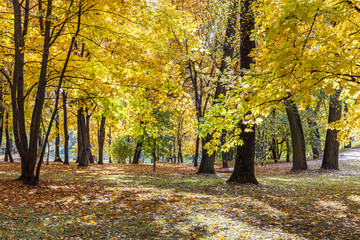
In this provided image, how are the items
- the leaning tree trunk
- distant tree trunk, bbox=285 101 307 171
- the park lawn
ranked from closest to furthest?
the park lawn
the leaning tree trunk
distant tree trunk, bbox=285 101 307 171

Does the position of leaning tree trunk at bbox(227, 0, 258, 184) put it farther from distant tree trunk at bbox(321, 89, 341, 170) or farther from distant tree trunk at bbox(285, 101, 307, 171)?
distant tree trunk at bbox(321, 89, 341, 170)

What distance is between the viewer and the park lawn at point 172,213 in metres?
4.60

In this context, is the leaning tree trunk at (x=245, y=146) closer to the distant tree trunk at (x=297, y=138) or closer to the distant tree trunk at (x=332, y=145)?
the distant tree trunk at (x=297, y=138)

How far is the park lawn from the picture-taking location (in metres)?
4.60

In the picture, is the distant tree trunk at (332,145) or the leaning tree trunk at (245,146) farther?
the distant tree trunk at (332,145)

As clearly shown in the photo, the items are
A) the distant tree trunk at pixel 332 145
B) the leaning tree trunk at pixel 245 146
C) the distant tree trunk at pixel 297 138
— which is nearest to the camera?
the leaning tree trunk at pixel 245 146

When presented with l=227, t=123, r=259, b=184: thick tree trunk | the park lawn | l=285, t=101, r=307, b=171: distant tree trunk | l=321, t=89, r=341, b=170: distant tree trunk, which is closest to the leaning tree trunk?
l=227, t=123, r=259, b=184: thick tree trunk

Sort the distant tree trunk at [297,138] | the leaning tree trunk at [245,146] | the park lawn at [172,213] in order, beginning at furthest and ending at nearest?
the distant tree trunk at [297,138]
the leaning tree trunk at [245,146]
the park lawn at [172,213]

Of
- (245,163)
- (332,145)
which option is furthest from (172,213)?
(332,145)

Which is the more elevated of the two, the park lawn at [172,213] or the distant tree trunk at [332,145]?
the distant tree trunk at [332,145]

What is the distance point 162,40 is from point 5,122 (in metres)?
14.8

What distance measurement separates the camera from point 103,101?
8.73 metres

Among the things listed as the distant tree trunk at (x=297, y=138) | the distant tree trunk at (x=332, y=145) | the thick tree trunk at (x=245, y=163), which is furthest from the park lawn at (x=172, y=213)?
the distant tree trunk at (x=332, y=145)

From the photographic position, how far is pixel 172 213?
228 inches
